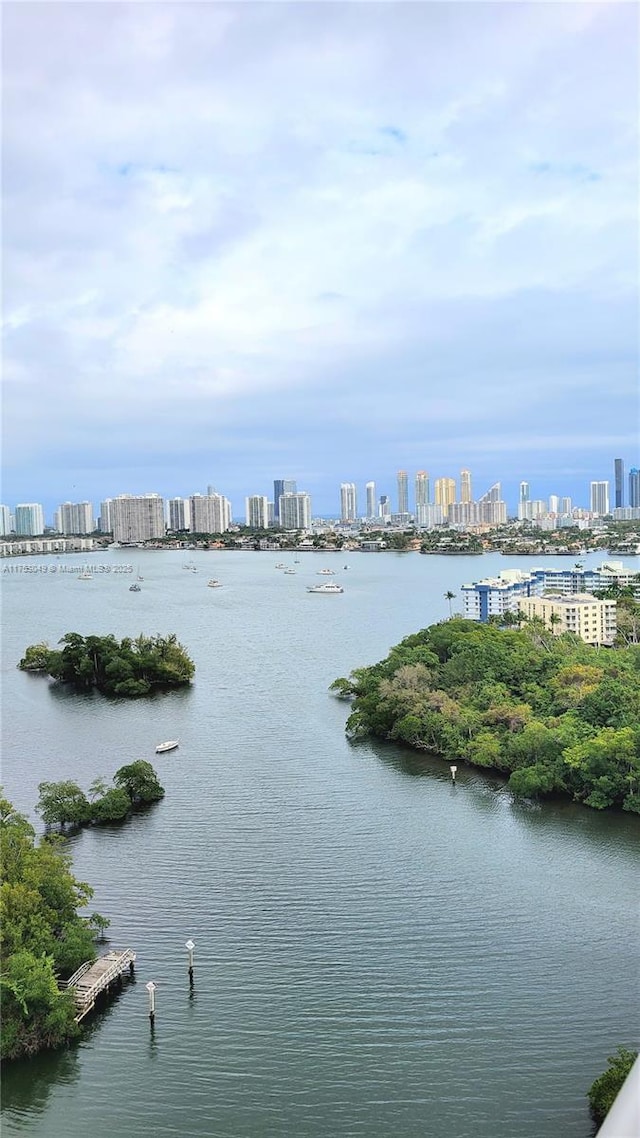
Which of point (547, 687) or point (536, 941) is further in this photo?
point (547, 687)

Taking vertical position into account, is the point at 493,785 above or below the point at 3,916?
below

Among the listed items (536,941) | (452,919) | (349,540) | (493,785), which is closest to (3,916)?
(452,919)

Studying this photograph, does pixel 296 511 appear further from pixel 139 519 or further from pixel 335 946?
pixel 335 946

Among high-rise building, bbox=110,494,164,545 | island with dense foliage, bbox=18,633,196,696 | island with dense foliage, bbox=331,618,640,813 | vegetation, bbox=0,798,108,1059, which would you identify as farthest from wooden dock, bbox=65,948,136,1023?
high-rise building, bbox=110,494,164,545

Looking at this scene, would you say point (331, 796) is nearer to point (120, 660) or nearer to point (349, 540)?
point (120, 660)

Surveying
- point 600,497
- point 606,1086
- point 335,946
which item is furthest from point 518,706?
point 600,497

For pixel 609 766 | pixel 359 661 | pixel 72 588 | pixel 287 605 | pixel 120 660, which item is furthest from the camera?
pixel 72 588
